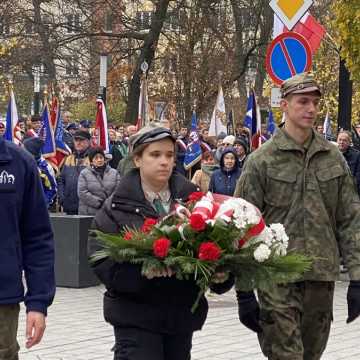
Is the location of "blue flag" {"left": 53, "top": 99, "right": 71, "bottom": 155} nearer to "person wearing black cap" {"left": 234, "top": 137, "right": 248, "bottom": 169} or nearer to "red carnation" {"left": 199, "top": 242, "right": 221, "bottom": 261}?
"person wearing black cap" {"left": 234, "top": 137, "right": 248, "bottom": 169}

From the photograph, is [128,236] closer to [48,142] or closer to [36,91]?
Answer: [48,142]

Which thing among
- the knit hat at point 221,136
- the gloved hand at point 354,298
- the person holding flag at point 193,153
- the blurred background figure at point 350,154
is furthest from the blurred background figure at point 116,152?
the gloved hand at point 354,298

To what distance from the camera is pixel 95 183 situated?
47.2 ft

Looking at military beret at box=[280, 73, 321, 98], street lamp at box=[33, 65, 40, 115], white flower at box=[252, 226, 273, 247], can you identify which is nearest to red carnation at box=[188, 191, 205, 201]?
white flower at box=[252, 226, 273, 247]

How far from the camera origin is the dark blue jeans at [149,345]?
5.26 m

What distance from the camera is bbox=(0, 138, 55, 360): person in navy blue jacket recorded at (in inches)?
196

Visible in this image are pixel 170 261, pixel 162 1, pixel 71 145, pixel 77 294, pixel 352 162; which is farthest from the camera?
pixel 162 1

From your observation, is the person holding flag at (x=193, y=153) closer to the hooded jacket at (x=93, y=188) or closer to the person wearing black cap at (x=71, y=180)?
the person wearing black cap at (x=71, y=180)

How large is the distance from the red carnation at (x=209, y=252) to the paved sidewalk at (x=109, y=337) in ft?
10.4

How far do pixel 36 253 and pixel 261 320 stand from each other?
5.42 ft

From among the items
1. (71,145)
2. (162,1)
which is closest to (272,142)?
(71,145)

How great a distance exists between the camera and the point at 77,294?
12.7 m

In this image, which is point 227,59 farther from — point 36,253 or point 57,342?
point 36,253

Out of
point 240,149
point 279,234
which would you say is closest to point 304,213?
point 279,234
